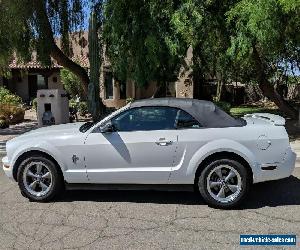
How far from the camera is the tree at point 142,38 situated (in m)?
12.2

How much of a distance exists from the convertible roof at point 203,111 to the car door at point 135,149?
0.15m

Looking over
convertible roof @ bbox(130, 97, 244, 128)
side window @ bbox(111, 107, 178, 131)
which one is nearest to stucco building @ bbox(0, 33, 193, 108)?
convertible roof @ bbox(130, 97, 244, 128)

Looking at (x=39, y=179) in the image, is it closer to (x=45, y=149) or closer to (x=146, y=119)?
(x=45, y=149)

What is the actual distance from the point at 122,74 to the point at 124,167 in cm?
848

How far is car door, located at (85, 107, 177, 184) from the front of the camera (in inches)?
217

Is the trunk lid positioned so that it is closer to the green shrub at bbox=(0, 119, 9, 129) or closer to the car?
the car

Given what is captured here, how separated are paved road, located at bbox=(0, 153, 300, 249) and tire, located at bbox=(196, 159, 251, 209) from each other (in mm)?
149

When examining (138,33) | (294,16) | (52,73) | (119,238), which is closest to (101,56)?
(138,33)

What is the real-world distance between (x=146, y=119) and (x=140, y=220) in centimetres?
147

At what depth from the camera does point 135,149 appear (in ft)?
18.3

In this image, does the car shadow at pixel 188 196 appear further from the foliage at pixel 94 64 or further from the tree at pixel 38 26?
the tree at pixel 38 26

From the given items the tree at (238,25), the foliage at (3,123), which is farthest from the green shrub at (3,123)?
the tree at (238,25)

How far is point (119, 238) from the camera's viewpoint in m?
4.54

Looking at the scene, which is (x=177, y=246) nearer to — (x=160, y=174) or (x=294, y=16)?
(x=160, y=174)
